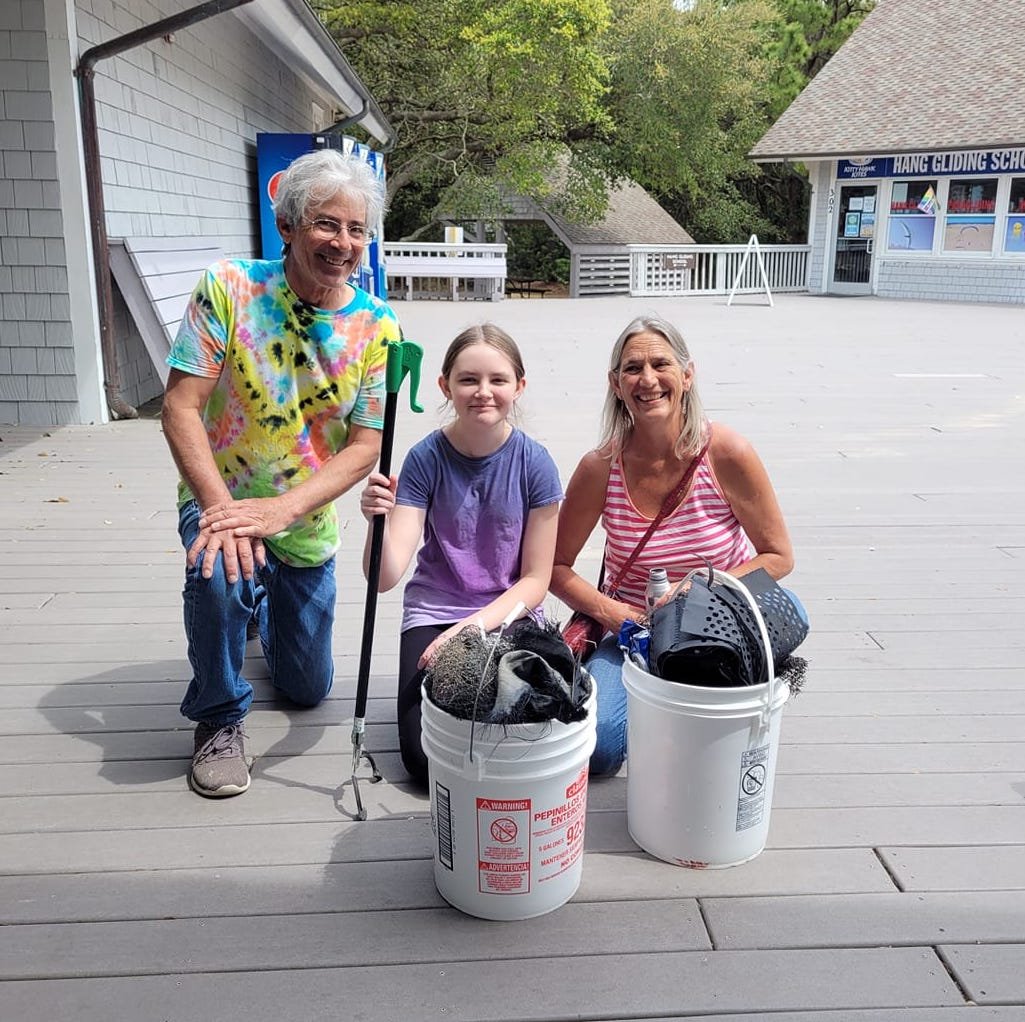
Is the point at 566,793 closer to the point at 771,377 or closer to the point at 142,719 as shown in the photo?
the point at 142,719

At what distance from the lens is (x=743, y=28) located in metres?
22.7

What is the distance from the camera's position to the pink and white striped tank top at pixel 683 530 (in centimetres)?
251

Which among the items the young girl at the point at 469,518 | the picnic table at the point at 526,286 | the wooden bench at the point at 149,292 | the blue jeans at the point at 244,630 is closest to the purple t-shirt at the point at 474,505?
the young girl at the point at 469,518

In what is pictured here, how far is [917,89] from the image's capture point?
19.1m

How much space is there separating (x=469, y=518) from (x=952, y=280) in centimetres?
1769

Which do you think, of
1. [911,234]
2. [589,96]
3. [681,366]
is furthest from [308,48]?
[911,234]

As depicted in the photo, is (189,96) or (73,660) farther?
(189,96)

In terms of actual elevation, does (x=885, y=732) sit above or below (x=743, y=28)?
below

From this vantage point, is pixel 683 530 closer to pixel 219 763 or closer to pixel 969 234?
pixel 219 763

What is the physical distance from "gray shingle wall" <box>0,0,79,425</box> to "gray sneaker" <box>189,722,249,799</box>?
180 inches

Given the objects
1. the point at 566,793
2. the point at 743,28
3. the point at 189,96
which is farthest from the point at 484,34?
the point at 566,793

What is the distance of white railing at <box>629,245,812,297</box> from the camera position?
19.9 metres

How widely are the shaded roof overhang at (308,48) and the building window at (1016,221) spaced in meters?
10.0

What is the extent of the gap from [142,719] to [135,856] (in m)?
0.66
